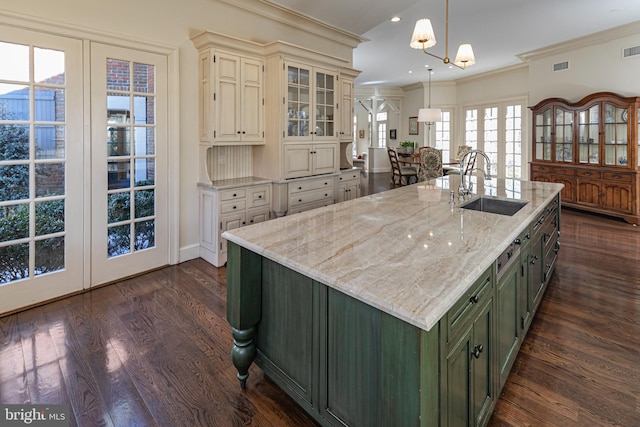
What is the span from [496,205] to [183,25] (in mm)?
3506

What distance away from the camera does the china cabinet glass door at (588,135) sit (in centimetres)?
593

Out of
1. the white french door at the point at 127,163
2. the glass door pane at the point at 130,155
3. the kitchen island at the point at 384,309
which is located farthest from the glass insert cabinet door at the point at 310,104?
the kitchen island at the point at 384,309

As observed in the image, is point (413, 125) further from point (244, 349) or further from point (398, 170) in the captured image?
point (244, 349)

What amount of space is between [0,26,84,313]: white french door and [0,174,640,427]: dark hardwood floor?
28 centimetres

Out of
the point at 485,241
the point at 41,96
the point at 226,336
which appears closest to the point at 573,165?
the point at 485,241

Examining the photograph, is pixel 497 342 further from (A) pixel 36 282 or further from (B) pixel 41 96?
(B) pixel 41 96

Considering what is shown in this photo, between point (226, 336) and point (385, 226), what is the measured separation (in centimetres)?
134

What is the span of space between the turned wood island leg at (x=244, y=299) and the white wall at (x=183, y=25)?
2374mm

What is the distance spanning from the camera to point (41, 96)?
2.90 meters

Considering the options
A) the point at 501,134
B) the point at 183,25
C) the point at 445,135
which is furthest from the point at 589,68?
the point at 183,25

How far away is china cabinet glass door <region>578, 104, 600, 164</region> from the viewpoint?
5.93m

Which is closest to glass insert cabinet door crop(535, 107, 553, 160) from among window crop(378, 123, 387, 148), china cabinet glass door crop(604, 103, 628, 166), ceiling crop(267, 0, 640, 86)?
china cabinet glass door crop(604, 103, 628, 166)

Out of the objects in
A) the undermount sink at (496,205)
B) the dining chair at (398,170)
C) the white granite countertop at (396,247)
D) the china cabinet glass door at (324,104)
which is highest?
the china cabinet glass door at (324,104)

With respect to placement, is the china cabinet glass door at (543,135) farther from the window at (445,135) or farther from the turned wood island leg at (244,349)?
the turned wood island leg at (244,349)
